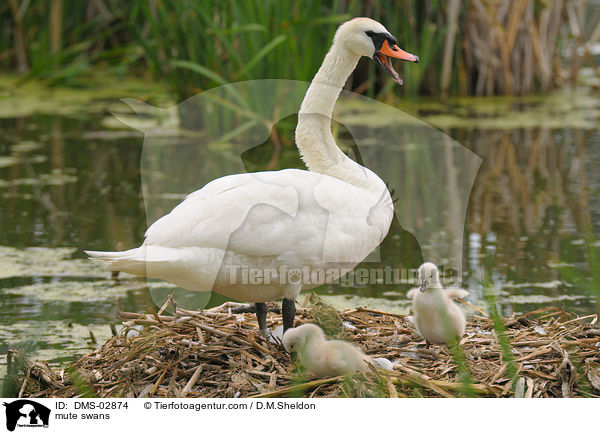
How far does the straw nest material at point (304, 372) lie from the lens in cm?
290

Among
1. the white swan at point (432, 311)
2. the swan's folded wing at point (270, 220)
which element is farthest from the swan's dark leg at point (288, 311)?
the white swan at point (432, 311)

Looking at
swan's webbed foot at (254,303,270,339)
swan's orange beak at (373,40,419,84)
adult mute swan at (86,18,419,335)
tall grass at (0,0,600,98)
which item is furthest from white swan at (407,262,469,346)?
tall grass at (0,0,600,98)

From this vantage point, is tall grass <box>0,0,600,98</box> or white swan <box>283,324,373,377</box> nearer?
white swan <box>283,324,373,377</box>

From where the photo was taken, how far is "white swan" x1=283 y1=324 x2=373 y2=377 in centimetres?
293

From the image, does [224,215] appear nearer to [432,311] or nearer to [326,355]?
[326,355]

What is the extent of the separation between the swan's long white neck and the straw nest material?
0.57m

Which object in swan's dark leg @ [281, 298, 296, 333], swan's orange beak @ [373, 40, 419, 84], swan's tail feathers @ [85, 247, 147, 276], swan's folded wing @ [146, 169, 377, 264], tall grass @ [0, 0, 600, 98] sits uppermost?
tall grass @ [0, 0, 600, 98]

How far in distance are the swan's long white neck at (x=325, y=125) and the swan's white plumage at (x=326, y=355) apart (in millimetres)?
682

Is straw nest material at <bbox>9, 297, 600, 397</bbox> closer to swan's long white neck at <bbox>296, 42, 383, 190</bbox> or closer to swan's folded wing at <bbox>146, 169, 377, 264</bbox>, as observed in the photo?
swan's folded wing at <bbox>146, 169, 377, 264</bbox>

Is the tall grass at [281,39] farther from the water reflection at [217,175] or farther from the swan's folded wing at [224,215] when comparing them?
the swan's folded wing at [224,215]
